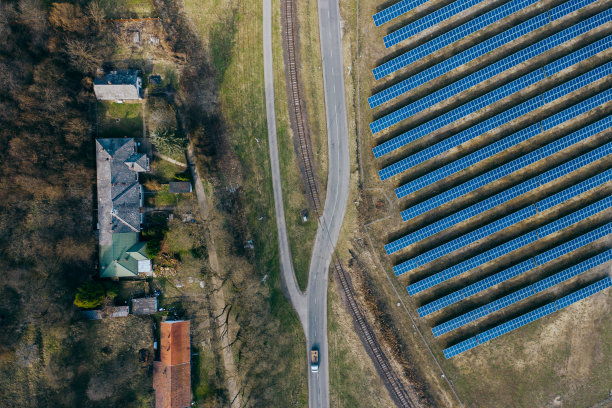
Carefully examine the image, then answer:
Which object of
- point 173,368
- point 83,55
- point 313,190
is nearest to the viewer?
point 83,55

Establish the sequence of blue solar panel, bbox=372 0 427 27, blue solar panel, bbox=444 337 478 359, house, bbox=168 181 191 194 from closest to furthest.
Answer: blue solar panel, bbox=372 0 427 27
blue solar panel, bbox=444 337 478 359
house, bbox=168 181 191 194

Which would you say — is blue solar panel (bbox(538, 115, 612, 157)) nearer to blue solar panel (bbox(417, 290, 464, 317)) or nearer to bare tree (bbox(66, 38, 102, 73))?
blue solar panel (bbox(417, 290, 464, 317))

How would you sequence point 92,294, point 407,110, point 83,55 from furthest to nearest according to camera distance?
point 407,110 < point 83,55 < point 92,294

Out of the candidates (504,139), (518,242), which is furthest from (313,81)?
(518,242)

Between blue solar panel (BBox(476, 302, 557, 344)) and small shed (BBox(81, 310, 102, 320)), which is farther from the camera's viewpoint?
blue solar panel (BBox(476, 302, 557, 344))

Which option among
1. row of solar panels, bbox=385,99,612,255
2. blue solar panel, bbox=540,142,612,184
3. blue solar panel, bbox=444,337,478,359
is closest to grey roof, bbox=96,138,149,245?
row of solar panels, bbox=385,99,612,255

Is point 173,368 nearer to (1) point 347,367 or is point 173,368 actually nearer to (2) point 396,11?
(1) point 347,367
